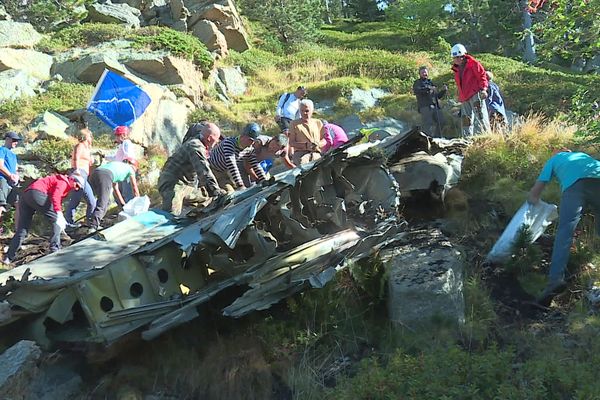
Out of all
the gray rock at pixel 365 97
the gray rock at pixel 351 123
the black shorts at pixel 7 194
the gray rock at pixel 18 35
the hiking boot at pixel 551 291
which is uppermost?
the gray rock at pixel 18 35

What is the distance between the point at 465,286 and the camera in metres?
5.89

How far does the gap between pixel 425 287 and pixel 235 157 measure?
3374 millimetres

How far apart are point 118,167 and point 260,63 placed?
44.6 ft

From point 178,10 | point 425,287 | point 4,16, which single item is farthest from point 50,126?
point 178,10

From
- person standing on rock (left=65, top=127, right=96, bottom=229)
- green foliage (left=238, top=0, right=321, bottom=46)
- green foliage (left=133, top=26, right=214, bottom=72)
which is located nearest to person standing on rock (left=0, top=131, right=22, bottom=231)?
person standing on rock (left=65, top=127, right=96, bottom=229)

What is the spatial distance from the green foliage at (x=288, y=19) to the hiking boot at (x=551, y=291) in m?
21.6

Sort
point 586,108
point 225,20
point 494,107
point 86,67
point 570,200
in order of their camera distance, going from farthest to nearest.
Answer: point 225,20, point 86,67, point 494,107, point 586,108, point 570,200

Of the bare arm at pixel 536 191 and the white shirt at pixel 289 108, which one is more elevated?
the white shirt at pixel 289 108

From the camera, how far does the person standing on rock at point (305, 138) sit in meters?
8.51

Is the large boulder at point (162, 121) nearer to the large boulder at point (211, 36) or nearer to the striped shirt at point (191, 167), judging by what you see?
the large boulder at point (211, 36)

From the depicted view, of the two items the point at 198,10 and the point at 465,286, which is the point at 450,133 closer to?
the point at 465,286

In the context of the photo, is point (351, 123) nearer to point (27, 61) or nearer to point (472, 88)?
point (472, 88)

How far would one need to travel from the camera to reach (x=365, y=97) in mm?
16422

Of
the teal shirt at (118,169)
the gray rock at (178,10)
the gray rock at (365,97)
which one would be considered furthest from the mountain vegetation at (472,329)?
the gray rock at (178,10)
